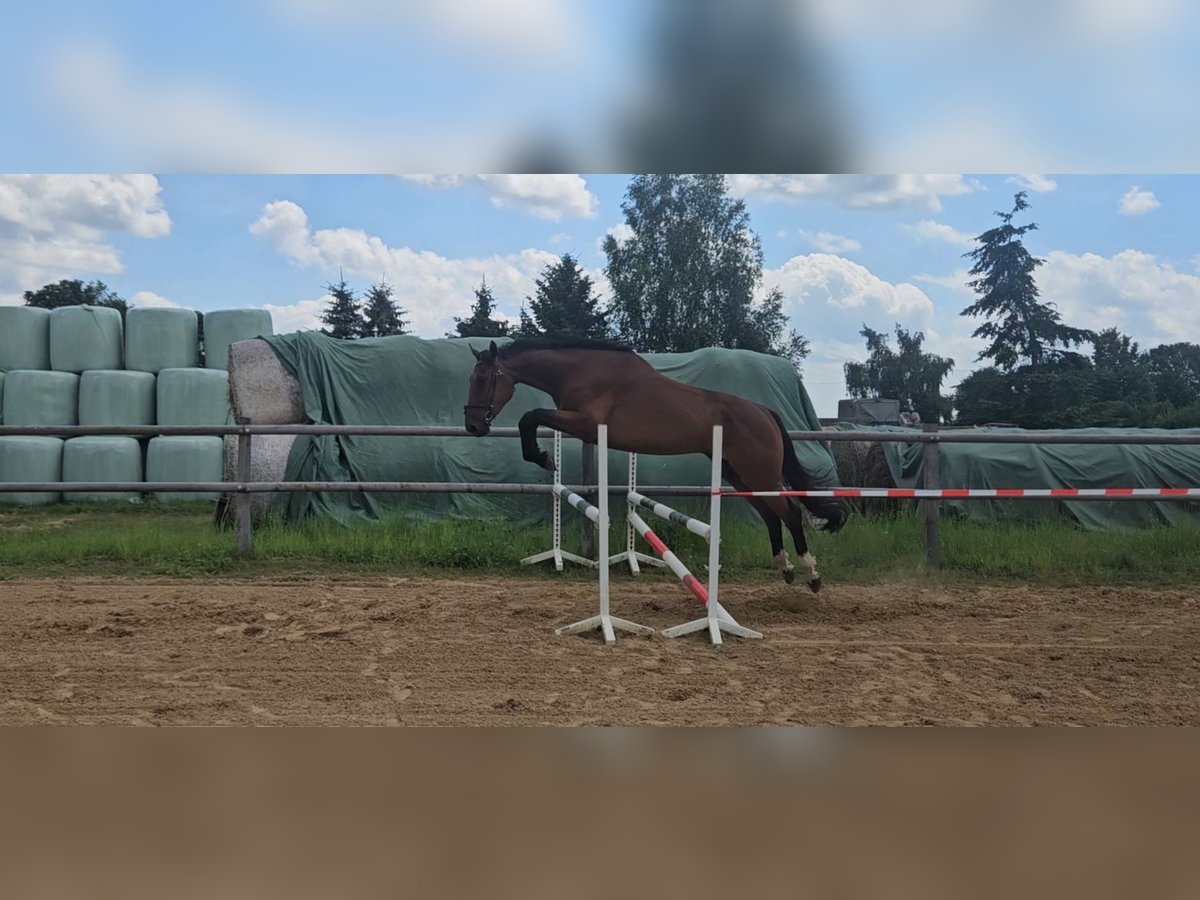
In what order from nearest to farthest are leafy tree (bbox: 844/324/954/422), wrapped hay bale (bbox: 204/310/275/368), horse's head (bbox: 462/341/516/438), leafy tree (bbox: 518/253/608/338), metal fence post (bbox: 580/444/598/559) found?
horse's head (bbox: 462/341/516/438), metal fence post (bbox: 580/444/598/559), wrapped hay bale (bbox: 204/310/275/368), leafy tree (bbox: 518/253/608/338), leafy tree (bbox: 844/324/954/422)

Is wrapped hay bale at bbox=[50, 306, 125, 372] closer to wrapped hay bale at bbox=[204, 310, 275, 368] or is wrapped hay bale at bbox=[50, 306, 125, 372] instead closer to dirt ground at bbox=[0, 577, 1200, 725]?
wrapped hay bale at bbox=[204, 310, 275, 368]

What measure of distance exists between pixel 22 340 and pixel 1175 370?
23514 mm

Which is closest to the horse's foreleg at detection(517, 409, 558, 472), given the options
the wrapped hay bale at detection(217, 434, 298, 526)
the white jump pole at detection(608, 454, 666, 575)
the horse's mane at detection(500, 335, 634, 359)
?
the horse's mane at detection(500, 335, 634, 359)

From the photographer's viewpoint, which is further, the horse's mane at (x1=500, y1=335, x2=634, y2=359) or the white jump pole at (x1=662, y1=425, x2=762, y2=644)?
the horse's mane at (x1=500, y1=335, x2=634, y2=359)

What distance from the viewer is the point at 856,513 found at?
25.3ft

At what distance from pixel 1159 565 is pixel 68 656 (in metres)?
7.54

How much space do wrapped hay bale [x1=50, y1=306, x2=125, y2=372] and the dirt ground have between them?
8769mm

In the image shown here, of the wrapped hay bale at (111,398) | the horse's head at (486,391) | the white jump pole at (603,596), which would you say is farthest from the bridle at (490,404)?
the wrapped hay bale at (111,398)

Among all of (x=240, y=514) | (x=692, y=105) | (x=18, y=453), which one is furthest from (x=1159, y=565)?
(x=18, y=453)

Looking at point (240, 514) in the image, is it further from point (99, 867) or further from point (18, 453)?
point (18, 453)

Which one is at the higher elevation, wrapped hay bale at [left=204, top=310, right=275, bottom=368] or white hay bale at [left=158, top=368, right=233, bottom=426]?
wrapped hay bale at [left=204, top=310, right=275, bottom=368]

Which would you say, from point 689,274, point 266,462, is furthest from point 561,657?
point 689,274

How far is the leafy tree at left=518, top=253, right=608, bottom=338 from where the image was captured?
18.1m

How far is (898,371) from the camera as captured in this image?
1177 inches
